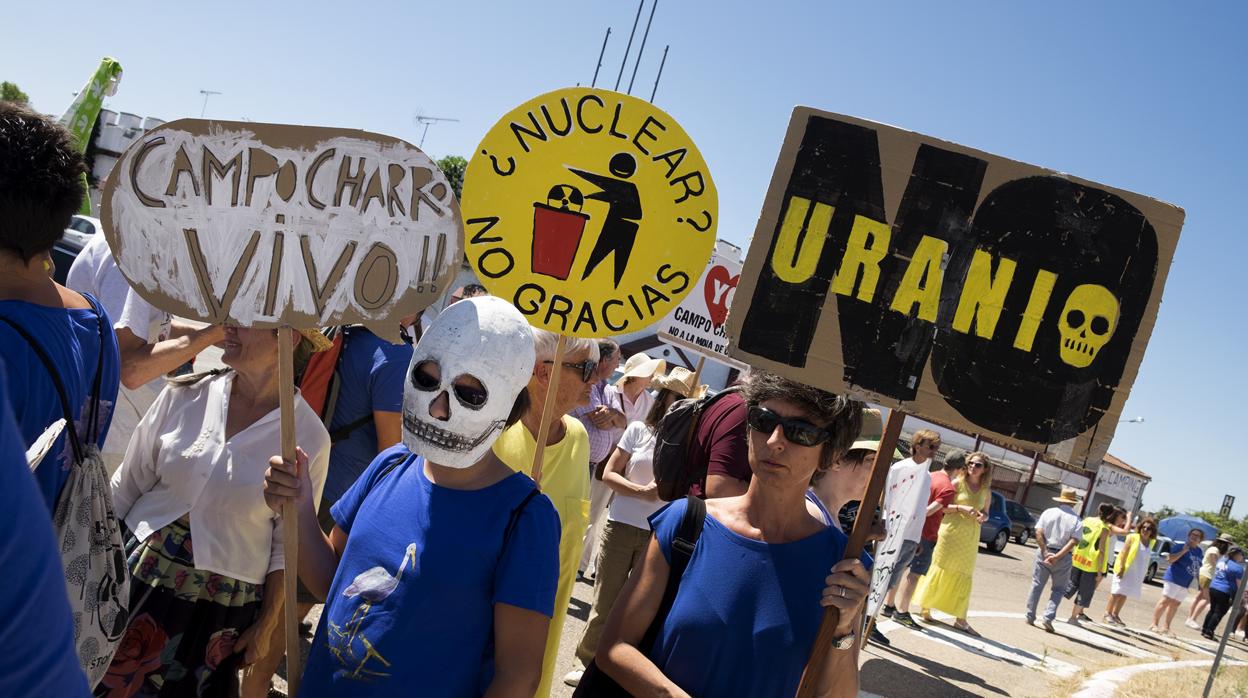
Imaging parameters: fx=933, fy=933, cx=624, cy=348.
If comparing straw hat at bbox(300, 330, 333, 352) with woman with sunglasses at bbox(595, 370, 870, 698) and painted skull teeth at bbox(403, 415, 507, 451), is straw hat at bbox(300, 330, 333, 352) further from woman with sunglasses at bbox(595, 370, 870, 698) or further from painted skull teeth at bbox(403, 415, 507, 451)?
woman with sunglasses at bbox(595, 370, 870, 698)

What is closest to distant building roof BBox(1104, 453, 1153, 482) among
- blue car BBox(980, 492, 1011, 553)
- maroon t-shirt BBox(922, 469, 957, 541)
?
blue car BBox(980, 492, 1011, 553)

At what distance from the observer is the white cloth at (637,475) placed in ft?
16.8

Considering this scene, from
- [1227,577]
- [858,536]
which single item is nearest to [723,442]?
[858,536]

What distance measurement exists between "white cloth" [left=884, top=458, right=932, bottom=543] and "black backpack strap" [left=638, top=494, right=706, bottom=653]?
4032 millimetres

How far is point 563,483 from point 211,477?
113 cm

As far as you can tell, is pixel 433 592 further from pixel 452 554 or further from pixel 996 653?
pixel 996 653

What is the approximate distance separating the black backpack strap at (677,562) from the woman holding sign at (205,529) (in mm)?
1173

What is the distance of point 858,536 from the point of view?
2332mm

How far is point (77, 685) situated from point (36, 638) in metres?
0.12

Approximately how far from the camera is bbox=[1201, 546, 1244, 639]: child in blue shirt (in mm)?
15188

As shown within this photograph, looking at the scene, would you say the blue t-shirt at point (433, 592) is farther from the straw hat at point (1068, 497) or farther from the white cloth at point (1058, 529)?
the straw hat at point (1068, 497)

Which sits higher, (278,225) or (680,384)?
(278,225)

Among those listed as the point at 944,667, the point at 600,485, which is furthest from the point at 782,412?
the point at 944,667

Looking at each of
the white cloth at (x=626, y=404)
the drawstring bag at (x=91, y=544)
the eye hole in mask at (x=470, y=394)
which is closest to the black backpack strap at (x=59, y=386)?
the drawstring bag at (x=91, y=544)
